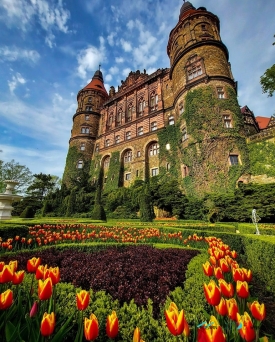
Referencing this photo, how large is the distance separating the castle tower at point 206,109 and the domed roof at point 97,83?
20970 mm

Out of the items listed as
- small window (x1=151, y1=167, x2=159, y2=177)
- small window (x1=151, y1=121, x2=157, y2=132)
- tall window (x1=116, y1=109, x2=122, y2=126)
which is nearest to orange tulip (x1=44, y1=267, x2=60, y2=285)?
small window (x1=151, y1=167, x2=159, y2=177)

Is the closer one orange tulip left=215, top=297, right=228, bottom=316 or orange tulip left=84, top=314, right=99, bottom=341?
orange tulip left=84, top=314, right=99, bottom=341

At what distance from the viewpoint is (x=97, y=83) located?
42.6 metres

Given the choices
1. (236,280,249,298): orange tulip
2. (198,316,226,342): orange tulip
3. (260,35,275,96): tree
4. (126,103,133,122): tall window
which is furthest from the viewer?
(126,103,133,122): tall window

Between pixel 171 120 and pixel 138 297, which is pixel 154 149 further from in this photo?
pixel 138 297

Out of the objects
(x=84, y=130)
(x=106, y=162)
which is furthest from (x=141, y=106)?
(x=84, y=130)

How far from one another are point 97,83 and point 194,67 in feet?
90.9

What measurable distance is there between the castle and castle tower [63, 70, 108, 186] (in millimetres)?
192

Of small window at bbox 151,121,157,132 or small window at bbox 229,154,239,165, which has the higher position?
small window at bbox 151,121,157,132

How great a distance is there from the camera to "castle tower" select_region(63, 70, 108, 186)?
3428 cm

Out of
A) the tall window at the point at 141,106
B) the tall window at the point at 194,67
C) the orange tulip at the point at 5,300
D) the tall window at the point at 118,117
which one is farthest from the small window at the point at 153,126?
the orange tulip at the point at 5,300

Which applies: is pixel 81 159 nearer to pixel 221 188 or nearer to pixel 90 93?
pixel 90 93

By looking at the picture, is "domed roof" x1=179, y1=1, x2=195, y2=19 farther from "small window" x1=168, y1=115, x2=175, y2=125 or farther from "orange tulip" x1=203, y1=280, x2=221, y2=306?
"orange tulip" x1=203, y1=280, x2=221, y2=306

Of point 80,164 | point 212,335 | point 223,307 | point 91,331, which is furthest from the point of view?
point 80,164
